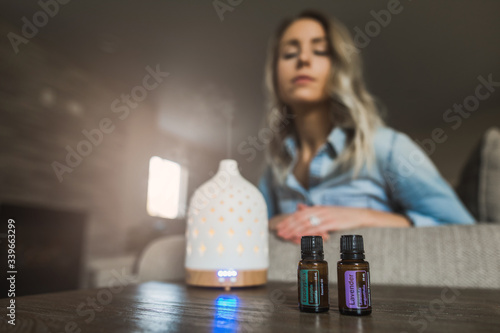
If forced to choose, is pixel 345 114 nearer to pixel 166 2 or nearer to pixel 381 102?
pixel 166 2

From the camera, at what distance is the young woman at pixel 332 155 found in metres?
0.94

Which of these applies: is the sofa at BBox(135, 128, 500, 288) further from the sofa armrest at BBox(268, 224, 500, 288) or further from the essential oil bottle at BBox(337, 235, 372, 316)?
the essential oil bottle at BBox(337, 235, 372, 316)

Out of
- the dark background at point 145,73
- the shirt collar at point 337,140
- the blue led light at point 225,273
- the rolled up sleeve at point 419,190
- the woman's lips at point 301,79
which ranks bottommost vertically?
the blue led light at point 225,273

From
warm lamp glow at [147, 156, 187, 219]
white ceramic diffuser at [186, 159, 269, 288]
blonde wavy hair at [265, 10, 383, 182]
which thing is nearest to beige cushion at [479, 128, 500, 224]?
blonde wavy hair at [265, 10, 383, 182]

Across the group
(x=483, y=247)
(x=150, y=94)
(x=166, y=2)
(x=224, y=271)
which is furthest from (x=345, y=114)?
(x=150, y=94)

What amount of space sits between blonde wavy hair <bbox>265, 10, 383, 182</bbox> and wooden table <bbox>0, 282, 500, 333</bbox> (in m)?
0.53

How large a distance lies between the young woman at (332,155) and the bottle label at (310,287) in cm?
37

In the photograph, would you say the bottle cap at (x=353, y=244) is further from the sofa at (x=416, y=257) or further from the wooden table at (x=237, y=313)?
the sofa at (x=416, y=257)

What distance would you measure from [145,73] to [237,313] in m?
3.57

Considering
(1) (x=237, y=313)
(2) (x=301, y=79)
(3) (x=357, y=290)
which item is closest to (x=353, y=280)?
(3) (x=357, y=290)

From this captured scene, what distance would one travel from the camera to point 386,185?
1049 mm

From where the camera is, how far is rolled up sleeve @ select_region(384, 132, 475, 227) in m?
0.95

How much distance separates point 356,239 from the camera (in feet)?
1.40

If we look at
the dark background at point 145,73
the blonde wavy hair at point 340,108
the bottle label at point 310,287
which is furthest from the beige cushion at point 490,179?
the dark background at point 145,73
